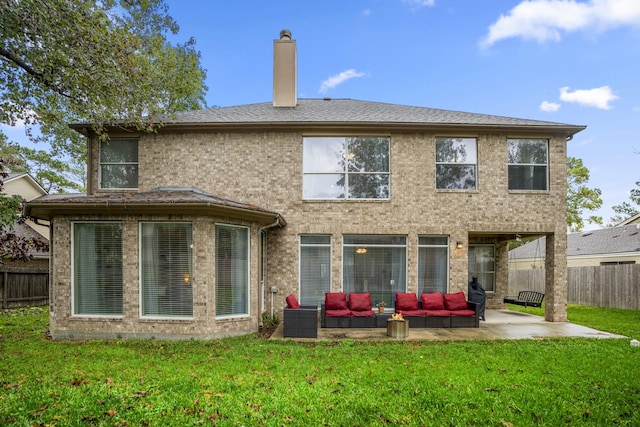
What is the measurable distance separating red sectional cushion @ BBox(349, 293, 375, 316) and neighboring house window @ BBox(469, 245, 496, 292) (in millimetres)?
6151

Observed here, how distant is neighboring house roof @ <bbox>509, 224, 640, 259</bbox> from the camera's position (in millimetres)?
18078

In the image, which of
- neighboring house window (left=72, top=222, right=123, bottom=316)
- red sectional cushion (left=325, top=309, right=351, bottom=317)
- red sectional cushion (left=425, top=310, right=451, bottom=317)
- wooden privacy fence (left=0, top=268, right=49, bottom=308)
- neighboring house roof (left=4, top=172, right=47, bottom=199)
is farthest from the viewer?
neighboring house roof (left=4, top=172, right=47, bottom=199)

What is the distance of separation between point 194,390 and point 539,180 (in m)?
11.0

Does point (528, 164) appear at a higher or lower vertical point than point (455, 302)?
higher

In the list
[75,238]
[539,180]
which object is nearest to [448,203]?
[539,180]

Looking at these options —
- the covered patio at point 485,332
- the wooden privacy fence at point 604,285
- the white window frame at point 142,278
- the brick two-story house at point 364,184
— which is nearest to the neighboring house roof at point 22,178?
the brick two-story house at point 364,184

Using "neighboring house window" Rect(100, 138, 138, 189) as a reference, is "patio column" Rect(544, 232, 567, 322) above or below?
below

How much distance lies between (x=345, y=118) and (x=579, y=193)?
2744 cm

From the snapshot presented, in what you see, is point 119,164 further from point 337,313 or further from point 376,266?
point 376,266

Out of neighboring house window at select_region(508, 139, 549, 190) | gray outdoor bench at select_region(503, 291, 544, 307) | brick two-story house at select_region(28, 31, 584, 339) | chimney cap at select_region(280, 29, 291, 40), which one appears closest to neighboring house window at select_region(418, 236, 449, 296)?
brick two-story house at select_region(28, 31, 584, 339)

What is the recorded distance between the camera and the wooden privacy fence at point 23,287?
43.7 ft

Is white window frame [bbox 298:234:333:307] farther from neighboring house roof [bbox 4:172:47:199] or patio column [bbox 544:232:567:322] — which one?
neighboring house roof [bbox 4:172:47:199]

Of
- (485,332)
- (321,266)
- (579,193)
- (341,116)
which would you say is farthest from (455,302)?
(579,193)

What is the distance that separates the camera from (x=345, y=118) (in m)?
10.8
